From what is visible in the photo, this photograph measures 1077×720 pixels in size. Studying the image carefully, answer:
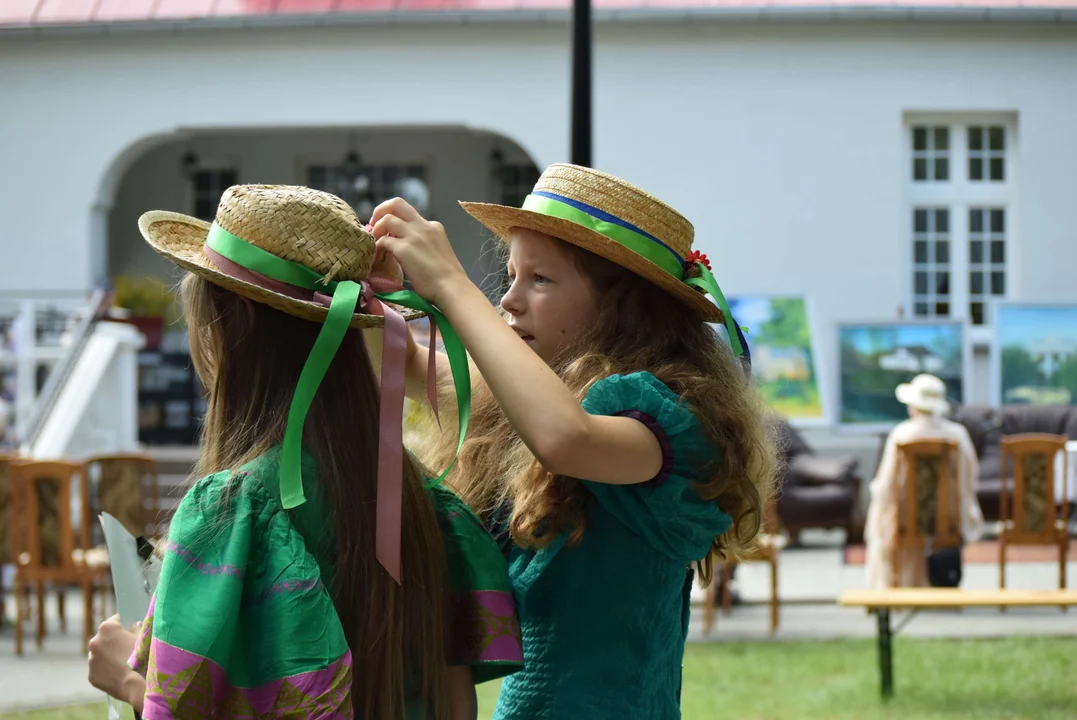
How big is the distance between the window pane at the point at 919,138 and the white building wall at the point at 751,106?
1.35ft

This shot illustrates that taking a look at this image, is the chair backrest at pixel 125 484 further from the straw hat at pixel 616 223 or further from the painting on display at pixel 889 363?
the painting on display at pixel 889 363

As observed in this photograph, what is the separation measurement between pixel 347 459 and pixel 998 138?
14.9m

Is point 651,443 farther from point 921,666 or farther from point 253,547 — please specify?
point 921,666

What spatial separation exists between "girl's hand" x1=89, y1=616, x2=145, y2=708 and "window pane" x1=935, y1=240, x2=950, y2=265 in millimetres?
14520

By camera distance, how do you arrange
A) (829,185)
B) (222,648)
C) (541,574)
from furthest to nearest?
(829,185), (541,574), (222,648)

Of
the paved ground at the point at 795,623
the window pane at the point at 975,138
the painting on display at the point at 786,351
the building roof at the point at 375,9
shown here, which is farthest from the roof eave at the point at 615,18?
the paved ground at the point at 795,623

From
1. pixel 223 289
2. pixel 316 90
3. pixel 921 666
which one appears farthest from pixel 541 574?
pixel 316 90

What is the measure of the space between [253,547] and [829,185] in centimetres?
1378

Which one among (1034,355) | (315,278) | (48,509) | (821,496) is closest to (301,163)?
(821,496)

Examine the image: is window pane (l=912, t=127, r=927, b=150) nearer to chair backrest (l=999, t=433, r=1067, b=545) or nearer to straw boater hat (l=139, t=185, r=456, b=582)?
chair backrest (l=999, t=433, r=1067, b=545)

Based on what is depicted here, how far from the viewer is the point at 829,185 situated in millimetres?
14750

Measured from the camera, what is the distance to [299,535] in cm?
161

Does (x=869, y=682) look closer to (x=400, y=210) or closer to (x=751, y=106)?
(x=400, y=210)

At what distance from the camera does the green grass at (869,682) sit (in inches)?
245
